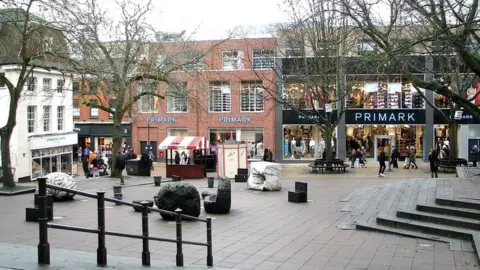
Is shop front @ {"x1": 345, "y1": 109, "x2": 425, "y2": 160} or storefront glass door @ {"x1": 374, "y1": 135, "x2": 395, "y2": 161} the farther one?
storefront glass door @ {"x1": 374, "y1": 135, "x2": 395, "y2": 161}

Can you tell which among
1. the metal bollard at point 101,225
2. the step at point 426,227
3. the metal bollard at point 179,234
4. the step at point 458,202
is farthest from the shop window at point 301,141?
the metal bollard at point 101,225

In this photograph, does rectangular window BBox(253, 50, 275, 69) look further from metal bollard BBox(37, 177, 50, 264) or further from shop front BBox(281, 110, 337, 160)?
metal bollard BBox(37, 177, 50, 264)

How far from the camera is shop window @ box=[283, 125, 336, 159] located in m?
43.3

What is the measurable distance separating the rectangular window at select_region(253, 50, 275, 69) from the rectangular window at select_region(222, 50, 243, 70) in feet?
4.56

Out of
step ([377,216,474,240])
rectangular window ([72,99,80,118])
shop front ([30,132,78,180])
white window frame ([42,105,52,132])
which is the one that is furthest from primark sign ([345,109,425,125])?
step ([377,216,474,240])

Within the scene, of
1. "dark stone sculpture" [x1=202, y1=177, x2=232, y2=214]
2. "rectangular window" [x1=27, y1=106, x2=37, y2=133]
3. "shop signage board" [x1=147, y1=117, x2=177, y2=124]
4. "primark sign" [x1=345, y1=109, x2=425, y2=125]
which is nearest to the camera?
"dark stone sculpture" [x1=202, y1=177, x2=232, y2=214]

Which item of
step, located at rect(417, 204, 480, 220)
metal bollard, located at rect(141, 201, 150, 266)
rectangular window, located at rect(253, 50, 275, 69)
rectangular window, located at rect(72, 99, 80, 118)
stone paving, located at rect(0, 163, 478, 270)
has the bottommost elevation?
stone paving, located at rect(0, 163, 478, 270)

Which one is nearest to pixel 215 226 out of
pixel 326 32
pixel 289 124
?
pixel 326 32

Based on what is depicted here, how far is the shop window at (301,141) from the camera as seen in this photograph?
142 feet

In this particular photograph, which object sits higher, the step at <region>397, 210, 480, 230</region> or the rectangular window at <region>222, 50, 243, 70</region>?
the rectangular window at <region>222, 50, 243, 70</region>

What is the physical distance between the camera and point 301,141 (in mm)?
43438

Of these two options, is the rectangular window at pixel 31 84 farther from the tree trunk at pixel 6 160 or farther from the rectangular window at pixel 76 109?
the rectangular window at pixel 76 109

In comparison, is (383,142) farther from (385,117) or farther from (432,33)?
(432,33)

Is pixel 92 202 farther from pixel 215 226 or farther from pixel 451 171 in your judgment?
pixel 451 171
